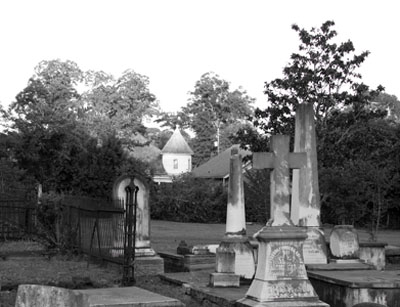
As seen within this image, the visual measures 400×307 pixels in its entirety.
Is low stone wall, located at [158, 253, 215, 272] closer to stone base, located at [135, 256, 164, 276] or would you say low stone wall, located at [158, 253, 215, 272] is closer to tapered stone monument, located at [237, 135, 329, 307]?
stone base, located at [135, 256, 164, 276]

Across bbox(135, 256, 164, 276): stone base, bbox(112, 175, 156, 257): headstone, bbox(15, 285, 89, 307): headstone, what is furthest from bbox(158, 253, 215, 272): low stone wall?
bbox(15, 285, 89, 307): headstone

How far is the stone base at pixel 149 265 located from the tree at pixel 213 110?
61.4 meters

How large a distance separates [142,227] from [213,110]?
6283 cm

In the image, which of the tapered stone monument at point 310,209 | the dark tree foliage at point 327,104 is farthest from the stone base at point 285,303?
the dark tree foliage at point 327,104

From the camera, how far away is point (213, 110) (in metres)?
77.2

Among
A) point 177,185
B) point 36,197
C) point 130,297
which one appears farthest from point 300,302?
point 177,185

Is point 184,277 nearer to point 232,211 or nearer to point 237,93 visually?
point 232,211

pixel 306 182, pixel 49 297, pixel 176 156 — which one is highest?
pixel 176 156

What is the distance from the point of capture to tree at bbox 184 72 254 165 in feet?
252

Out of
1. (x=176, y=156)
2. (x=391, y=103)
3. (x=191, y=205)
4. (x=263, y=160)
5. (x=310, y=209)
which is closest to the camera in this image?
(x=263, y=160)

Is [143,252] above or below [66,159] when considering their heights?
below

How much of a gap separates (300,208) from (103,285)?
4071 mm

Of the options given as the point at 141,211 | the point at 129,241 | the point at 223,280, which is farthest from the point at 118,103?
the point at 223,280

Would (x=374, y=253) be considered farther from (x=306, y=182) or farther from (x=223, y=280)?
(x=223, y=280)
